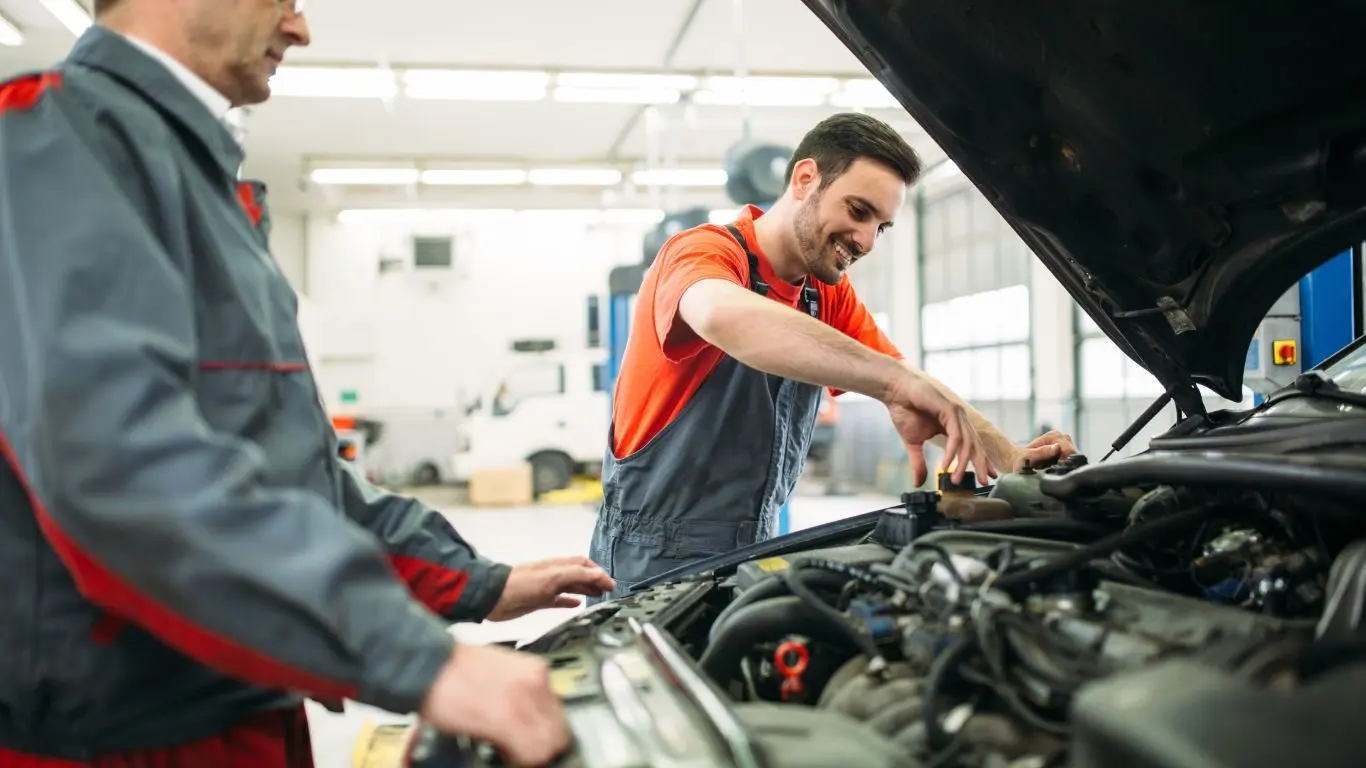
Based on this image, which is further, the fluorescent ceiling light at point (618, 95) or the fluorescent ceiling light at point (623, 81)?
the fluorescent ceiling light at point (618, 95)

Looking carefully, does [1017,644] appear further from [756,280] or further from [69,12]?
[69,12]

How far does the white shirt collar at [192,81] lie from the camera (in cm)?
86

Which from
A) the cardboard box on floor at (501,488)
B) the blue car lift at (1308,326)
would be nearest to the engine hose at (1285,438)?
the blue car lift at (1308,326)

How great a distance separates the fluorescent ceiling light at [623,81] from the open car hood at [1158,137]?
5.42 m

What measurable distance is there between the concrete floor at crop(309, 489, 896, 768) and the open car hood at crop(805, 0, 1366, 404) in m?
2.53

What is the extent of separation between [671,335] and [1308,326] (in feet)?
7.54

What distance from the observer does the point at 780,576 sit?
1.10 metres

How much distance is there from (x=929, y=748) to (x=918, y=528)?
49cm

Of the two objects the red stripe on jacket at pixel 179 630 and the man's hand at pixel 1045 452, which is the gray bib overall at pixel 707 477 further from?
the red stripe on jacket at pixel 179 630

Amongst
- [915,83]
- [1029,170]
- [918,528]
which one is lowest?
[918,528]

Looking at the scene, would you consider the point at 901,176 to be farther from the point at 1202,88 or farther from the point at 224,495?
the point at 224,495

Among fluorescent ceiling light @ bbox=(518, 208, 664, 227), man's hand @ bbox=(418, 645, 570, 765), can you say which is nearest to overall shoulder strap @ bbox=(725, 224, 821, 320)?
man's hand @ bbox=(418, 645, 570, 765)

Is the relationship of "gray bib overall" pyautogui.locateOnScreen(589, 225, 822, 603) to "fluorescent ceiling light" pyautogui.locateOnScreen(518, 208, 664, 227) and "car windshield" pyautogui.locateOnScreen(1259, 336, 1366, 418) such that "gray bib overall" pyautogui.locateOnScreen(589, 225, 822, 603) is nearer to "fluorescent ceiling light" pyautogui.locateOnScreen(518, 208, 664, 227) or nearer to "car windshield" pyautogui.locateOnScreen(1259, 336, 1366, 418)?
"car windshield" pyautogui.locateOnScreen(1259, 336, 1366, 418)

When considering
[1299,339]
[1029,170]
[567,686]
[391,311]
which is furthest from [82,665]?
[391,311]
